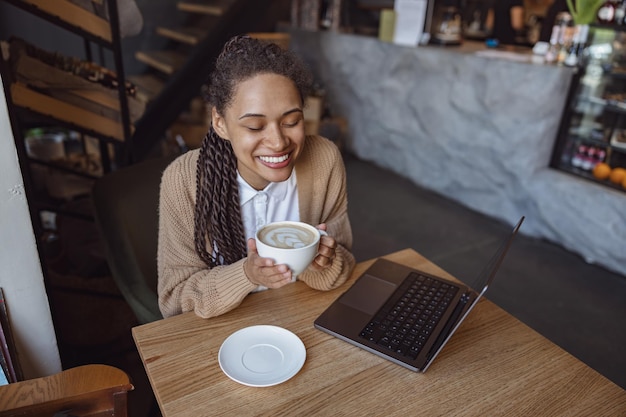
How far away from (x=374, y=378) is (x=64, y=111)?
157 centimetres

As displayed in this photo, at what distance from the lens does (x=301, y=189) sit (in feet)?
4.33

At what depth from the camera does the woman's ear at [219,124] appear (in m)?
1.16

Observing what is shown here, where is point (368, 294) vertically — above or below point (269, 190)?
below

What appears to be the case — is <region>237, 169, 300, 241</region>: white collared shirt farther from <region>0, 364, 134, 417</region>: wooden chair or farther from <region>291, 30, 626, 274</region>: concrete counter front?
<region>291, 30, 626, 274</region>: concrete counter front

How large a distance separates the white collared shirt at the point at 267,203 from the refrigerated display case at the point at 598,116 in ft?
7.57

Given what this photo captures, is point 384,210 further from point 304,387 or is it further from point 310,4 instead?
point 304,387

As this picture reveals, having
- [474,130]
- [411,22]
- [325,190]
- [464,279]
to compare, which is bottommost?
[464,279]

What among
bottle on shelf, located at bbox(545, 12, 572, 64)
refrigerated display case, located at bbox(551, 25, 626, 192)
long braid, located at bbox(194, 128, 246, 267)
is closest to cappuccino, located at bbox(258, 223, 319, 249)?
long braid, located at bbox(194, 128, 246, 267)

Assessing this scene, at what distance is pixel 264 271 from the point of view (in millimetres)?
899

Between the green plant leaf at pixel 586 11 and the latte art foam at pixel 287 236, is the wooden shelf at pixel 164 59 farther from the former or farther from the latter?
the latte art foam at pixel 287 236

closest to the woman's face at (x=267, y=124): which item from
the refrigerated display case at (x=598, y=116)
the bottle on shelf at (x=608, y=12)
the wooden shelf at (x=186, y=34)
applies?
the refrigerated display case at (x=598, y=116)

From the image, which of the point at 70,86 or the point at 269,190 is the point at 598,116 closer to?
the point at 269,190

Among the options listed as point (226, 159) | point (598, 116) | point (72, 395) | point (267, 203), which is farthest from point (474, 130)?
point (72, 395)

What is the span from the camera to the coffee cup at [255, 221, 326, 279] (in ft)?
2.83
